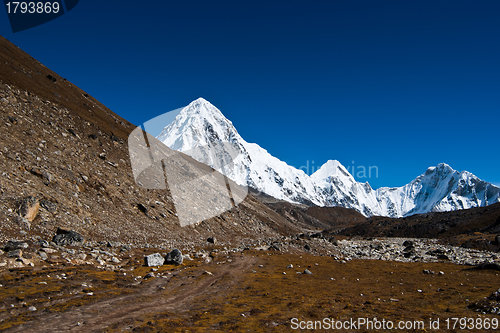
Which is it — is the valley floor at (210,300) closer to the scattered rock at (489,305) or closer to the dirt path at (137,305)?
the dirt path at (137,305)

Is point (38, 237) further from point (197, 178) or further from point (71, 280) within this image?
point (197, 178)

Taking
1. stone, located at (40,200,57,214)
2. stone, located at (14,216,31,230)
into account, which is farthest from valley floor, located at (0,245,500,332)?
stone, located at (40,200,57,214)

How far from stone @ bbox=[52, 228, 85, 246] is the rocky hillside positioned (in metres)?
0.80

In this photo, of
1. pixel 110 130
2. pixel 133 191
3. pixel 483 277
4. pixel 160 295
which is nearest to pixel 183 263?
pixel 160 295

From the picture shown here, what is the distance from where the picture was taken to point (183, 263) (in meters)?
28.0

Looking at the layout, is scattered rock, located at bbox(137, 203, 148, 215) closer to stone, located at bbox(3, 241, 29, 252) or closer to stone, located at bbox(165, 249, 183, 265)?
stone, located at bbox(165, 249, 183, 265)

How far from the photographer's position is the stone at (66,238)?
23.6 metres

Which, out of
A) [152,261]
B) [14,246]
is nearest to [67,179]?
[14,246]

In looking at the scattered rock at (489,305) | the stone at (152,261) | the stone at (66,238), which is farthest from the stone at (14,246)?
the scattered rock at (489,305)

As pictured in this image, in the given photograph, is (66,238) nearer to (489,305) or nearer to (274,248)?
(274,248)

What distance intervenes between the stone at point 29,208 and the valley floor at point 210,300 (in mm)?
8795

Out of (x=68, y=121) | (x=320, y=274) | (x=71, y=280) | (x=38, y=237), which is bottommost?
→ (x=320, y=274)

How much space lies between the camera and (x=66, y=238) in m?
24.1

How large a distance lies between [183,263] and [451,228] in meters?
119
